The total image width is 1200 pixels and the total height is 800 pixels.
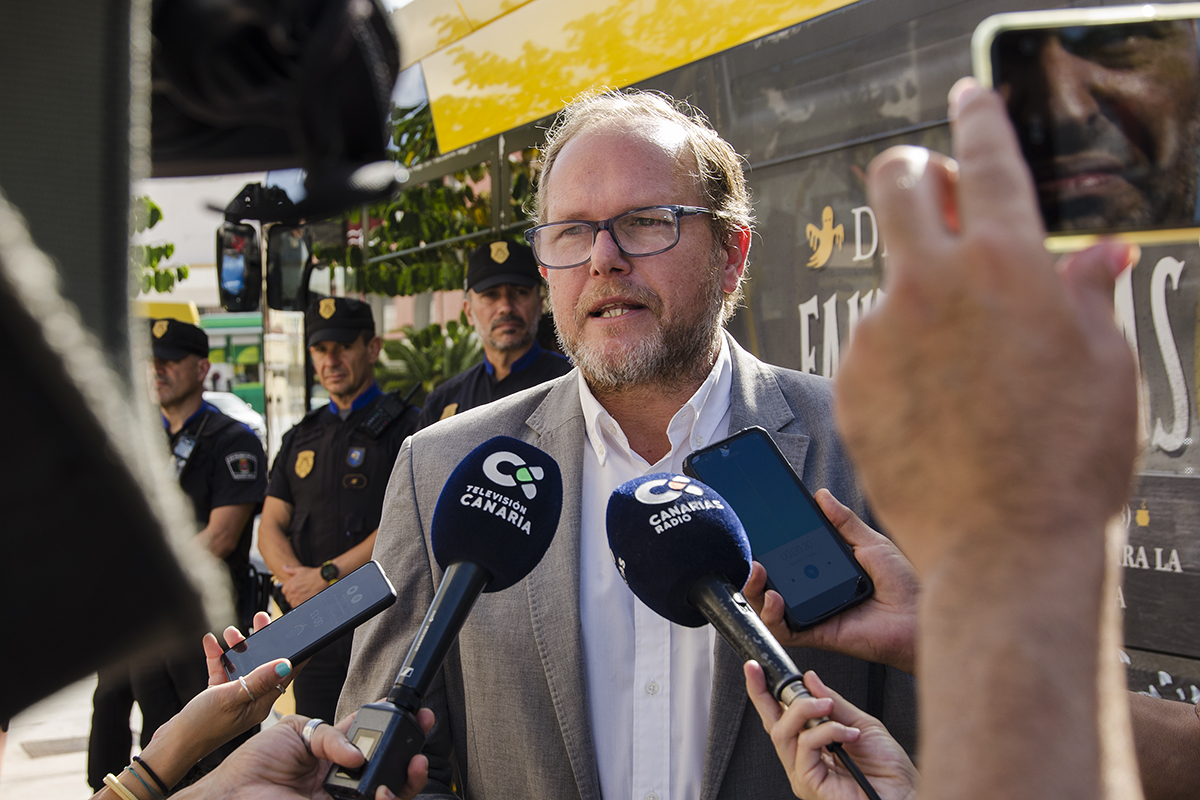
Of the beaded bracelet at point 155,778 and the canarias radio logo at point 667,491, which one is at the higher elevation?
the canarias radio logo at point 667,491

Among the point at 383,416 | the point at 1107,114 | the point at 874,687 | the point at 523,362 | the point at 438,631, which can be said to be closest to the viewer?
the point at 1107,114

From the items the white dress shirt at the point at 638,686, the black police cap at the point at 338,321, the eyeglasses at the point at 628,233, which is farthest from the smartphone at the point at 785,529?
the black police cap at the point at 338,321

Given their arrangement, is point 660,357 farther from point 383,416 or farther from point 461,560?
point 383,416

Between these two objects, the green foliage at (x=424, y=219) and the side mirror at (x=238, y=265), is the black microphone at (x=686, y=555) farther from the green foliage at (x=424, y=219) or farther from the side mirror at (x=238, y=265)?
the side mirror at (x=238, y=265)

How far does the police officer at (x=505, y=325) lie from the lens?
14.6ft

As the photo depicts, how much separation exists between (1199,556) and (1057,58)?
176 cm

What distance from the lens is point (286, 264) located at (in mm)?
5934

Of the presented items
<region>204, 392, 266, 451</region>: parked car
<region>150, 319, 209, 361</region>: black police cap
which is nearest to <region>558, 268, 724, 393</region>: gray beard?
<region>150, 319, 209, 361</region>: black police cap

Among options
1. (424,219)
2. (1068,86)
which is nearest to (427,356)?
(424,219)

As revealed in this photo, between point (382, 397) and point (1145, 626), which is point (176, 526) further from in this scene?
point (382, 397)

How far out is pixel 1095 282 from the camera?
59cm

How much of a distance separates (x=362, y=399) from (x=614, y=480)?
327 cm

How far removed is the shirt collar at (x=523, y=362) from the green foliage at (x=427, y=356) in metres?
0.82

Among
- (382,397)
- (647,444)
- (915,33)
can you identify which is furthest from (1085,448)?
(382,397)
